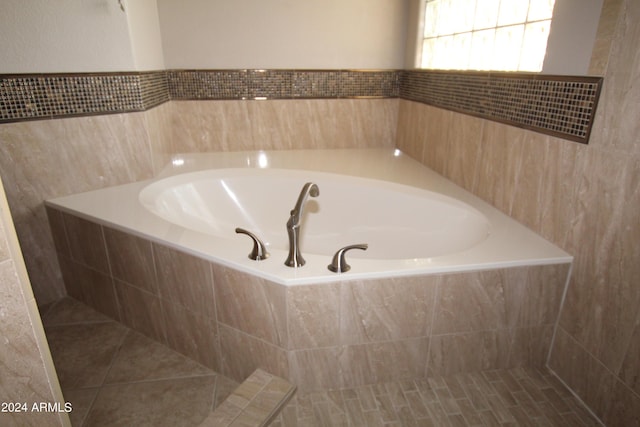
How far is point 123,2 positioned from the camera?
201 centimetres

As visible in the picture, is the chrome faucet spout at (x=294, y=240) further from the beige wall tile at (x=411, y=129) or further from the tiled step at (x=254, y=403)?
the beige wall tile at (x=411, y=129)

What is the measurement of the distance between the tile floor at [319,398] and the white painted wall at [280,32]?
2.10 metres

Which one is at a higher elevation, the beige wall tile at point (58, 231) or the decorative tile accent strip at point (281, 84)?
the decorative tile accent strip at point (281, 84)

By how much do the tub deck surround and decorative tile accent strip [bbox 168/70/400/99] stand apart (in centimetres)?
145

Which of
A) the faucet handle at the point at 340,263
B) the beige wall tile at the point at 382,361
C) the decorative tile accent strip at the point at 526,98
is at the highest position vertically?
the decorative tile accent strip at the point at 526,98

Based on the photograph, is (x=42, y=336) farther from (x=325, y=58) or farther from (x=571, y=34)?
(x=325, y=58)

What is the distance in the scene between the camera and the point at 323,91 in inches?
121

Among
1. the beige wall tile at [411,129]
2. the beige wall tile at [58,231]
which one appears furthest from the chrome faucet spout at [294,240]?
the beige wall tile at [411,129]

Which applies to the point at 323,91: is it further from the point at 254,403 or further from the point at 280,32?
the point at 254,403

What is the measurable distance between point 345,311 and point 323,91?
2.07 meters

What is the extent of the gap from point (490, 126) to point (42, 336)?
6.55 feet

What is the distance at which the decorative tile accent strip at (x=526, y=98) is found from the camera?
4.76 feet

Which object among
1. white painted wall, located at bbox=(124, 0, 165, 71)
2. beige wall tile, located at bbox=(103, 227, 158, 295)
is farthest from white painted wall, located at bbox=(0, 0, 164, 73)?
beige wall tile, located at bbox=(103, 227, 158, 295)

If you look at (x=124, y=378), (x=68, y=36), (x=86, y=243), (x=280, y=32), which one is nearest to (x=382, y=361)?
(x=124, y=378)
